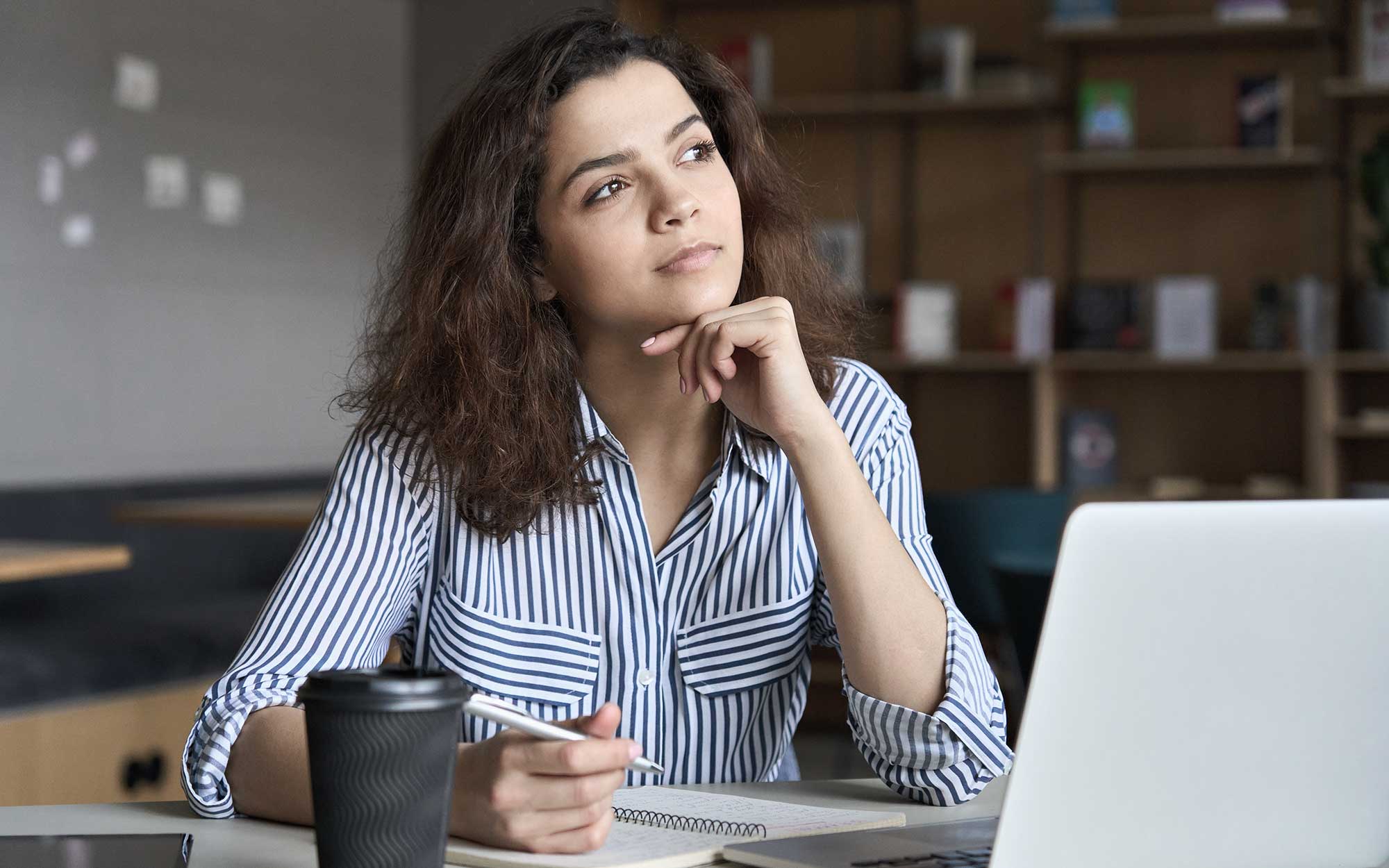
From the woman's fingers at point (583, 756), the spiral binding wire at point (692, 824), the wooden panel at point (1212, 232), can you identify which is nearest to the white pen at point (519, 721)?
the woman's fingers at point (583, 756)

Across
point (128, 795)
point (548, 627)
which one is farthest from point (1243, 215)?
point (548, 627)

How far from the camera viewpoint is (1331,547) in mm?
788

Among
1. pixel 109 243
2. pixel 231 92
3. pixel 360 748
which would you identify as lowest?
pixel 360 748

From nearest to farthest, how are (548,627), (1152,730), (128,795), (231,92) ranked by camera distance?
(1152,730) → (548,627) → (128,795) → (231,92)

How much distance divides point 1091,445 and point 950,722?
4.22 m

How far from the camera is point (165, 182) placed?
4.81 meters

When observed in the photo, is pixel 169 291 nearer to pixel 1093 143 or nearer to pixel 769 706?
pixel 1093 143

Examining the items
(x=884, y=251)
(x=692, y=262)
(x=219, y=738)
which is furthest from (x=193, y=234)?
(x=219, y=738)

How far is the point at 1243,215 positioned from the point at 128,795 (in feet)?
13.1

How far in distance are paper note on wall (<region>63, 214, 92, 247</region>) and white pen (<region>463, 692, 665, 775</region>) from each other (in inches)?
156

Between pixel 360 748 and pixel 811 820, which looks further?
pixel 811 820

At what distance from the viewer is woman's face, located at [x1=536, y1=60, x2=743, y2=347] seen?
4.64 feet

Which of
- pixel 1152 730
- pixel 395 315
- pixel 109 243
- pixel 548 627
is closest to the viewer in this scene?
pixel 1152 730

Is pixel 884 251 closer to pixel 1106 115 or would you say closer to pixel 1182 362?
pixel 1106 115
